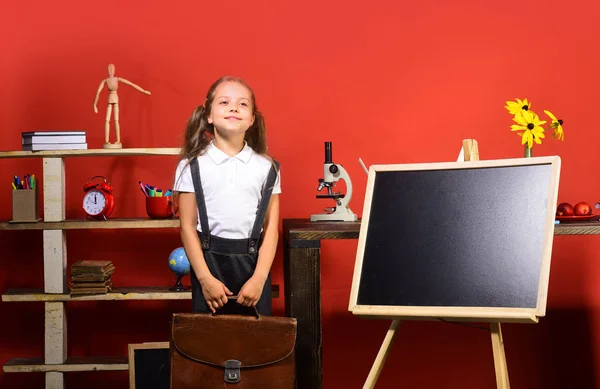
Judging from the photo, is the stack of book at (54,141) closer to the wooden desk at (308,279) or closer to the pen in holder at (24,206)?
the pen in holder at (24,206)

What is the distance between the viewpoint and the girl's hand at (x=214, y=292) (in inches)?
92.4

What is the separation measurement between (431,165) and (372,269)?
1.25ft

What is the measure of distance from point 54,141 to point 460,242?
183cm

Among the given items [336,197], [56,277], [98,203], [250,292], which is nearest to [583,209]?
[336,197]

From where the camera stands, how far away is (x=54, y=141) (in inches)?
125

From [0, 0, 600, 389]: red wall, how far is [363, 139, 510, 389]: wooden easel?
1072 mm

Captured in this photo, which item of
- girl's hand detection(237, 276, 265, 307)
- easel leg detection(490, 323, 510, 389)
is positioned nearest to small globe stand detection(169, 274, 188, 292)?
girl's hand detection(237, 276, 265, 307)

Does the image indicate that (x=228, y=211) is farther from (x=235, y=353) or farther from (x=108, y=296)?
(x=108, y=296)

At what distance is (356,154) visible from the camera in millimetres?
3518

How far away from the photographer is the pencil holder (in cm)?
318

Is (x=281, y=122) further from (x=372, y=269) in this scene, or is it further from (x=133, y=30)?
(x=372, y=269)

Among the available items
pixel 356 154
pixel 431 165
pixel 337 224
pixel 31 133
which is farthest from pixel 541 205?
pixel 31 133

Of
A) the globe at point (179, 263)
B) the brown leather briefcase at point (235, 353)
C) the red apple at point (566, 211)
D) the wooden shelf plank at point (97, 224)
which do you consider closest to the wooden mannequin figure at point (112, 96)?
the wooden shelf plank at point (97, 224)

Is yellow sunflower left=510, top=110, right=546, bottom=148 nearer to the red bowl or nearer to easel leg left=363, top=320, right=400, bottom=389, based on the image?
easel leg left=363, top=320, right=400, bottom=389
